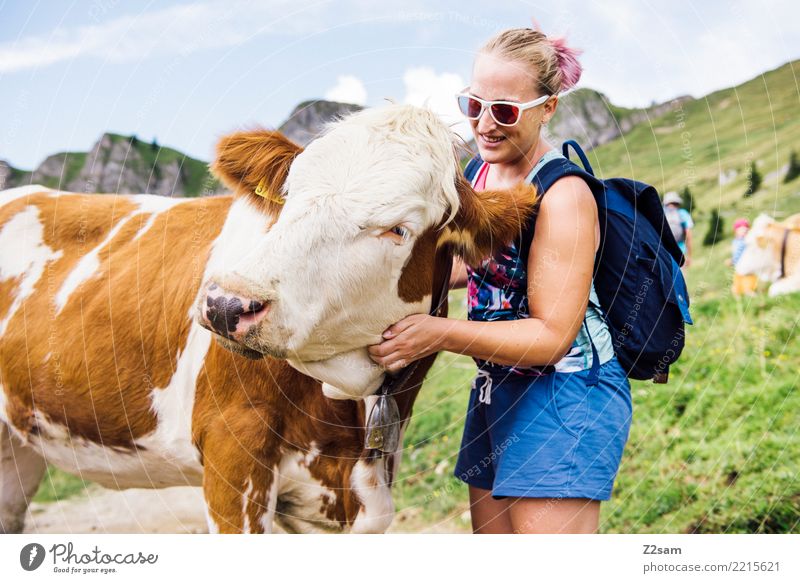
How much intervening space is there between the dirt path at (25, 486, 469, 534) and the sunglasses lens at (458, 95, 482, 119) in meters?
3.71

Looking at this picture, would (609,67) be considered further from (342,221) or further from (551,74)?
(342,221)

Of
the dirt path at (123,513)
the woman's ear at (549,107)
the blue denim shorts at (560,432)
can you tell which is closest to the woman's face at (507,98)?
the woman's ear at (549,107)

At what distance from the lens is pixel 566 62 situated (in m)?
2.71

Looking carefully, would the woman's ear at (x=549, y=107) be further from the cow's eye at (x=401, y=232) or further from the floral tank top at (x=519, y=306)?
the cow's eye at (x=401, y=232)

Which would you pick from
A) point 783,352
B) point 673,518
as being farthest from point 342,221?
point 783,352

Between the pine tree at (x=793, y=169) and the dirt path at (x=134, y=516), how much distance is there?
5071 mm

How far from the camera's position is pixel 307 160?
248 cm

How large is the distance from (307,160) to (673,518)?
3.71 metres

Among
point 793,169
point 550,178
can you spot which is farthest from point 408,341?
point 793,169

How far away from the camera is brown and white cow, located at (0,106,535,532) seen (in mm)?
2342

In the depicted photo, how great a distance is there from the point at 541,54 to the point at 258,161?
1.07 m

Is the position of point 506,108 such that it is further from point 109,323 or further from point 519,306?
point 109,323

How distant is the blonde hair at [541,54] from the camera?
261 cm
